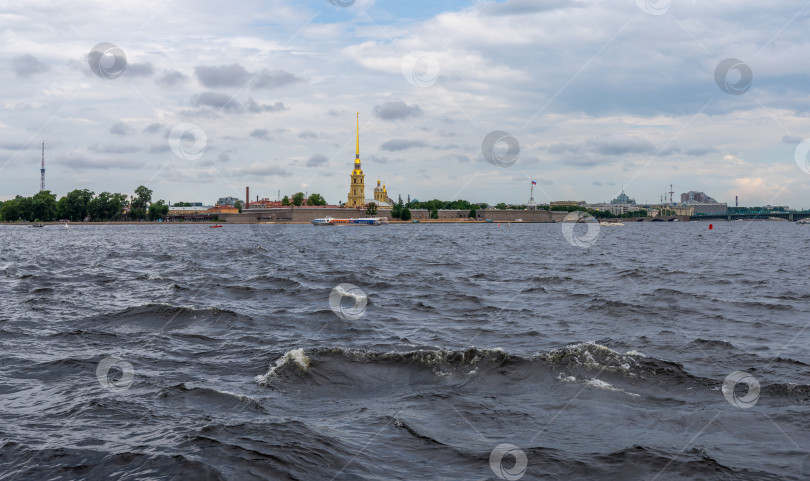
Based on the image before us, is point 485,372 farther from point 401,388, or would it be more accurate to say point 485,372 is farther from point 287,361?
point 287,361

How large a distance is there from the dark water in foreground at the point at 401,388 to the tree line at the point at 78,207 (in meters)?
162

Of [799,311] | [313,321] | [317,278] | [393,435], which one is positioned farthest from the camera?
[317,278]

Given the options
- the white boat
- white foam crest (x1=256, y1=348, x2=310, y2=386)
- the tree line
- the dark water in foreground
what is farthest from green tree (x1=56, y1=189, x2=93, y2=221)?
white foam crest (x1=256, y1=348, x2=310, y2=386)

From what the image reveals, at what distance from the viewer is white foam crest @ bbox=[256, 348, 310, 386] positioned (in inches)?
382

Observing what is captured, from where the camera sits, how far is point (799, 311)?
17281 millimetres

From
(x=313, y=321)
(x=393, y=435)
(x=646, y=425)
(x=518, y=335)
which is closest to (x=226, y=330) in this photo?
(x=313, y=321)

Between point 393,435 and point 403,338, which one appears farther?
point 403,338

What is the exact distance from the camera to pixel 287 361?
10664 mm

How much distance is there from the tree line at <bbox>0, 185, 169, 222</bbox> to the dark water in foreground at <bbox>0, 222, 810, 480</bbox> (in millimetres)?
162241

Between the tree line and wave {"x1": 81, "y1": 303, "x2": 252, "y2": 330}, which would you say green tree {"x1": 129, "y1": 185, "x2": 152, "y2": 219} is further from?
wave {"x1": 81, "y1": 303, "x2": 252, "y2": 330}

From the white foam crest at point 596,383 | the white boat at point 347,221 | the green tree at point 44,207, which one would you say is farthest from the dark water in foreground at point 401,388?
the green tree at point 44,207

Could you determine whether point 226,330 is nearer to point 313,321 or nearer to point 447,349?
point 313,321

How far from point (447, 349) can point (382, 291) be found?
33.6 ft

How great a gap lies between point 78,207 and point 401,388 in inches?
6984
